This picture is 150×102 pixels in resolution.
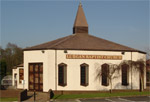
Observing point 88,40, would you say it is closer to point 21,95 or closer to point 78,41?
point 78,41

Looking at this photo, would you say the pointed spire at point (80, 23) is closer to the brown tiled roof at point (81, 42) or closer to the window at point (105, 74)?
the brown tiled roof at point (81, 42)

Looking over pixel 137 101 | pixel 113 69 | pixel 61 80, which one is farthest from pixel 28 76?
pixel 137 101

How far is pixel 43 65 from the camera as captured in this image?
30.5 metres

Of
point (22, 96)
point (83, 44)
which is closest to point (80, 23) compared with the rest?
point (83, 44)

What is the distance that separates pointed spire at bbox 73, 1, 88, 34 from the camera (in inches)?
1426

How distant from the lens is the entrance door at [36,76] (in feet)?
101

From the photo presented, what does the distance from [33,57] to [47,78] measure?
345cm

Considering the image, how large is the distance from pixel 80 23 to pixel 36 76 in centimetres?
1058

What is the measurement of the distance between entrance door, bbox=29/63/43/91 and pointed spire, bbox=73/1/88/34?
27.7 ft

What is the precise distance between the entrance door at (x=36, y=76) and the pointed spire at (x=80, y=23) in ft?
27.7

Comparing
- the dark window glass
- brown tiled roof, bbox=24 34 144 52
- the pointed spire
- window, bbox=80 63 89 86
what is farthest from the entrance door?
the pointed spire

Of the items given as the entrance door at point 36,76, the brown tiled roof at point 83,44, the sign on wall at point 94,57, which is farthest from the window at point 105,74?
the entrance door at point 36,76

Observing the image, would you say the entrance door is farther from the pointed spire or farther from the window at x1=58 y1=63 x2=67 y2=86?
the pointed spire

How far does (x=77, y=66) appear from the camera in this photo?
1206 inches
